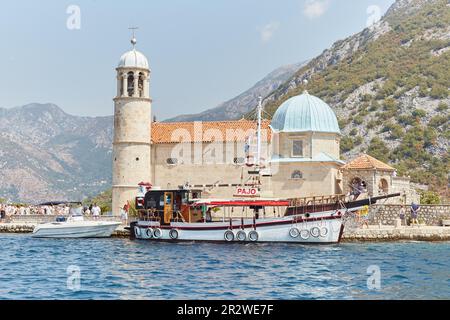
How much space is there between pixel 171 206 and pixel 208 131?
10380mm

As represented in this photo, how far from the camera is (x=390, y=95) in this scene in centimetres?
8300

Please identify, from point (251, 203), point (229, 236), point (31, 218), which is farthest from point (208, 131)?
point (31, 218)

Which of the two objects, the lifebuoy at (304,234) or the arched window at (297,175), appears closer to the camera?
the lifebuoy at (304,234)

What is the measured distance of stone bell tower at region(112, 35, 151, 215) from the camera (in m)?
48.2

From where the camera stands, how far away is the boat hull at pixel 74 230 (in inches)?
1661

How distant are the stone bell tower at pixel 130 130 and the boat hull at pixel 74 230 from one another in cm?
584

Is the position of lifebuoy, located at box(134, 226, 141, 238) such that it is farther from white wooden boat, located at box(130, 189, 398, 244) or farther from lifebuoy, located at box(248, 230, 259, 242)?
lifebuoy, located at box(248, 230, 259, 242)

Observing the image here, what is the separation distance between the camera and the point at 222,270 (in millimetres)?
24531

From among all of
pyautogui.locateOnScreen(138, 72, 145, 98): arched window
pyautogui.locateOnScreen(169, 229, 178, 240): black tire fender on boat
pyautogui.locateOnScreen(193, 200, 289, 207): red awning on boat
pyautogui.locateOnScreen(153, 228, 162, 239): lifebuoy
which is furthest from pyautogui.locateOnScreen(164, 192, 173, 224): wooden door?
pyautogui.locateOnScreen(138, 72, 145, 98): arched window

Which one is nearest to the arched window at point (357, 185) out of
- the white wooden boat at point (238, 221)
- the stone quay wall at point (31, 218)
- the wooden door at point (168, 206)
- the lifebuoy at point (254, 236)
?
the white wooden boat at point (238, 221)

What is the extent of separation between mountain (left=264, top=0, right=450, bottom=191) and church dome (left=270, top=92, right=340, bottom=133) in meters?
19.5

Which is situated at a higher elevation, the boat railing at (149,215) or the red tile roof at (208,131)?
the red tile roof at (208,131)

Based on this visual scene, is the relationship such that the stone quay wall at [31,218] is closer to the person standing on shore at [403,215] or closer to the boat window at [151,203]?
the boat window at [151,203]
